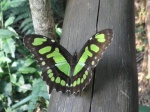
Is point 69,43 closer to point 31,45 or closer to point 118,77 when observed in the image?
point 31,45

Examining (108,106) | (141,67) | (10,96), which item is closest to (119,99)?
(108,106)

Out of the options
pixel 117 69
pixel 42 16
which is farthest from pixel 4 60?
pixel 117 69

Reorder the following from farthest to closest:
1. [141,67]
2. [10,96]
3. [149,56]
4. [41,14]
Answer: [141,67] → [149,56] → [10,96] → [41,14]


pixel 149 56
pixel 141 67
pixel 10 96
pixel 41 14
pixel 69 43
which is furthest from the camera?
pixel 141 67

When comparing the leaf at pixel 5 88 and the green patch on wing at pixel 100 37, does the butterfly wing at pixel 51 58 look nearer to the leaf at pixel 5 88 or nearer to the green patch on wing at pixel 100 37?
the green patch on wing at pixel 100 37

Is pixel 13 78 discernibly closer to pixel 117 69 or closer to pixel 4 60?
pixel 4 60

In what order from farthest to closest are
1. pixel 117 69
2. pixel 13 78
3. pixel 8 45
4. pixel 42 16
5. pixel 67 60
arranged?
pixel 13 78
pixel 8 45
pixel 42 16
pixel 67 60
pixel 117 69

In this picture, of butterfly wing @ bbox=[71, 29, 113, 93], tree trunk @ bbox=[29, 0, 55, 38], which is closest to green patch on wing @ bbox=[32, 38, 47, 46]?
butterfly wing @ bbox=[71, 29, 113, 93]

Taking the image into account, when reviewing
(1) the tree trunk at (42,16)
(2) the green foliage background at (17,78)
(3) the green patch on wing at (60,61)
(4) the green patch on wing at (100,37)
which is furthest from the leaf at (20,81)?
(4) the green patch on wing at (100,37)
